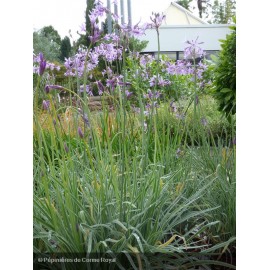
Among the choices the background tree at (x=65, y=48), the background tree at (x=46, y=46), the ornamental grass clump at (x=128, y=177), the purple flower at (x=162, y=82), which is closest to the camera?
the ornamental grass clump at (x=128, y=177)

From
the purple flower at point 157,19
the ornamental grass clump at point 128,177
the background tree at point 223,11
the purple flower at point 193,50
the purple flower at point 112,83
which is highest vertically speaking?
the background tree at point 223,11

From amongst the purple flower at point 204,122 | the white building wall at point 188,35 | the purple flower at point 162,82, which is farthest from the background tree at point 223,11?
the purple flower at point 204,122

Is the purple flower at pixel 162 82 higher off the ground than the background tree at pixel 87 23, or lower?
lower

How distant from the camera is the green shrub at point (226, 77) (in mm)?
2092

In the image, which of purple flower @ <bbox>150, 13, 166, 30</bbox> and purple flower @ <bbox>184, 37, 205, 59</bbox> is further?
purple flower @ <bbox>184, 37, 205, 59</bbox>

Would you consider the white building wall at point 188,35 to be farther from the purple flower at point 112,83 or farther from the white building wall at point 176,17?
the purple flower at point 112,83

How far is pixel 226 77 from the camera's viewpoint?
2.22m

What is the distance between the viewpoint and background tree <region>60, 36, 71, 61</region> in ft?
7.01

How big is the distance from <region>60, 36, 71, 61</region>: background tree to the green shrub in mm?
680

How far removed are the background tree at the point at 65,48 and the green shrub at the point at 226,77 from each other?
680mm

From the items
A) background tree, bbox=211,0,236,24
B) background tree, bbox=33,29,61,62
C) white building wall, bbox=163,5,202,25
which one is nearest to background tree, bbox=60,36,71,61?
background tree, bbox=33,29,61,62

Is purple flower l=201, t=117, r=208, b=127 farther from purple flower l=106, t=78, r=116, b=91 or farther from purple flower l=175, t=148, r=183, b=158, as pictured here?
purple flower l=106, t=78, r=116, b=91
